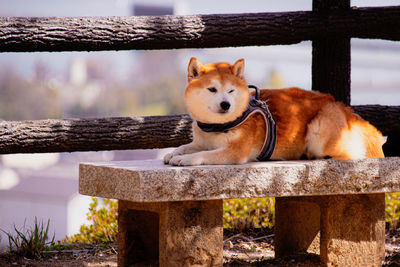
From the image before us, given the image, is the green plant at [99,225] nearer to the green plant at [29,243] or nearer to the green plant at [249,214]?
the green plant at [29,243]

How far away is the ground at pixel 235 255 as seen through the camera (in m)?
3.86

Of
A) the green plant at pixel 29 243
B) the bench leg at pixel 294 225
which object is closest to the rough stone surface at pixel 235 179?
the bench leg at pixel 294 225

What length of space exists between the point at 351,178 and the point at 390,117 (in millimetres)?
2360

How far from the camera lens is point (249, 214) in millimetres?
5164

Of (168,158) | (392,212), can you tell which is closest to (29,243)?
(168,158)

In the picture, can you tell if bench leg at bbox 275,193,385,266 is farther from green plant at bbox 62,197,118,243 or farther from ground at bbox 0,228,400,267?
green plant at bbox 62,197,118,243

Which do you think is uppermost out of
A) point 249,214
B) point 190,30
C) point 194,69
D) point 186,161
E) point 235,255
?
point 190,30

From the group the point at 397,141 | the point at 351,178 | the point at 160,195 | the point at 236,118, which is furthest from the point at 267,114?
the point at 397,141

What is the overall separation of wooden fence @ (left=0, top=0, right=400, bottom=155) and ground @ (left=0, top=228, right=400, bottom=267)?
0.91 m

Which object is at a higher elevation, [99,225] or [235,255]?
[99,225]

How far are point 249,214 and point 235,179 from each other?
86.0 inches

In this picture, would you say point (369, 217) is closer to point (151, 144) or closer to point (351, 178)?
point (351, 178)

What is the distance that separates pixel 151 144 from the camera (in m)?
4.95

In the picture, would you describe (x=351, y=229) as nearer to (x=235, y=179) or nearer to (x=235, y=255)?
(x=235, y=179)
